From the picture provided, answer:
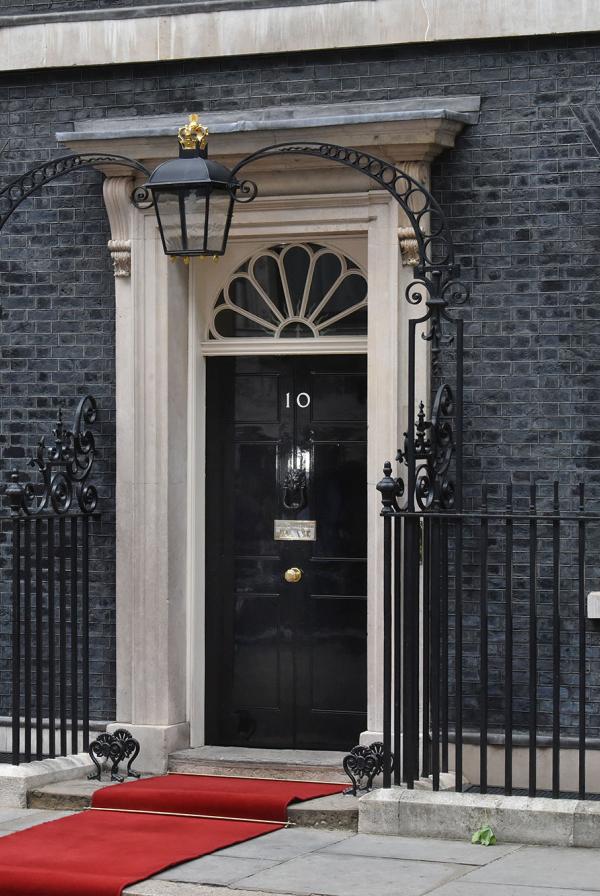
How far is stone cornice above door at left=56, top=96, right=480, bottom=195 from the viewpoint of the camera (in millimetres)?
9172

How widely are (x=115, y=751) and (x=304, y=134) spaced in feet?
12.0

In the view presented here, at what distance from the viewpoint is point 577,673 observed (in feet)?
29.9

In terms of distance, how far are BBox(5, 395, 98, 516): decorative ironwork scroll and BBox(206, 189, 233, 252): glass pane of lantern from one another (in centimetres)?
165

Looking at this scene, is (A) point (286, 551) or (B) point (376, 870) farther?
(A) point (286, 551)

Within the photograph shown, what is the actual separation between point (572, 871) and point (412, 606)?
167 cm

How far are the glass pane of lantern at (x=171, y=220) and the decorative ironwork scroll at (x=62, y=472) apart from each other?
5.04ft

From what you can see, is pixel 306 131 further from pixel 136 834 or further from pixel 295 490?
pixel 136 834

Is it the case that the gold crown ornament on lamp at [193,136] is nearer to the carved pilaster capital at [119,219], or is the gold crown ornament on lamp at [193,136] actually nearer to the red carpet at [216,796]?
the carved pilaster capital at [119,219]

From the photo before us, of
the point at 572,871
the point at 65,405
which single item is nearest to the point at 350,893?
the point at 572,871

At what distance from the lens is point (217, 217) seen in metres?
8.53

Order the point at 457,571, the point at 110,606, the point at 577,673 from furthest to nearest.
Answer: the point at 110,606 < the point at 577,673 < the point at 457,571

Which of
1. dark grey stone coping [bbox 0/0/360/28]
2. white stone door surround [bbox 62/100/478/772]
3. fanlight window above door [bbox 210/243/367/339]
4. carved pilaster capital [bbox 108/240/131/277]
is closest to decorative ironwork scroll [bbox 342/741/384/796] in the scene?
white stone door surround [bbox 62/100/478/772]

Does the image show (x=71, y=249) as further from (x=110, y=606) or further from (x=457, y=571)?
(x=457, y=571)

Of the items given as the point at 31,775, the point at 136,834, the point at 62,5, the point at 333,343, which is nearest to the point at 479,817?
the point at 136,834
